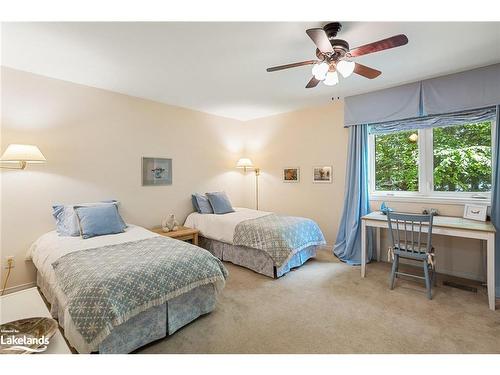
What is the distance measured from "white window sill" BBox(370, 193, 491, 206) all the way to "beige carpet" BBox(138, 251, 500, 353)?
3.31 feet

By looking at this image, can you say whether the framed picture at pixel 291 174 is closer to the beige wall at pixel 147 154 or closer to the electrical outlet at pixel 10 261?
the beige wall at pixel 147 154

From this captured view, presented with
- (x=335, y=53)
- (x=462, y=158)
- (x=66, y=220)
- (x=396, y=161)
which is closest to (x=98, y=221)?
(x=66, y=220)

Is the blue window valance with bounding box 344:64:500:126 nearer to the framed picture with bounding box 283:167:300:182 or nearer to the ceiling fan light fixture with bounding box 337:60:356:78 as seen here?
the framed picture with bounding box 283:167:300:182

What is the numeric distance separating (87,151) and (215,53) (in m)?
2.10

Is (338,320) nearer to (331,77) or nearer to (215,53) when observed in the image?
(331,77)

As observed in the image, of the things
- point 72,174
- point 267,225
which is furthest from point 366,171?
point 72,174

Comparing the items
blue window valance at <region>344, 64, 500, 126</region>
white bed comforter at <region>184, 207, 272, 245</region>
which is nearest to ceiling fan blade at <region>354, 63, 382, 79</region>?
blue window valance at <region>344, 64, 500, 126</region>

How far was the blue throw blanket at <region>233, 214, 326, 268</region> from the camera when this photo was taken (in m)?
3.01

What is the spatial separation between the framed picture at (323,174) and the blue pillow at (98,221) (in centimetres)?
303

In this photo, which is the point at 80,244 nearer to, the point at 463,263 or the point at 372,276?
the point at 372,276

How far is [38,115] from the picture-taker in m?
2.81

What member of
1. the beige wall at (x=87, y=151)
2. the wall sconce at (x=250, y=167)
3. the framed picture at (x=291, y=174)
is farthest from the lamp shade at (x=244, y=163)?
the framed picture at (x=291, y=174)

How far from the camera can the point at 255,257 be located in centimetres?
327
